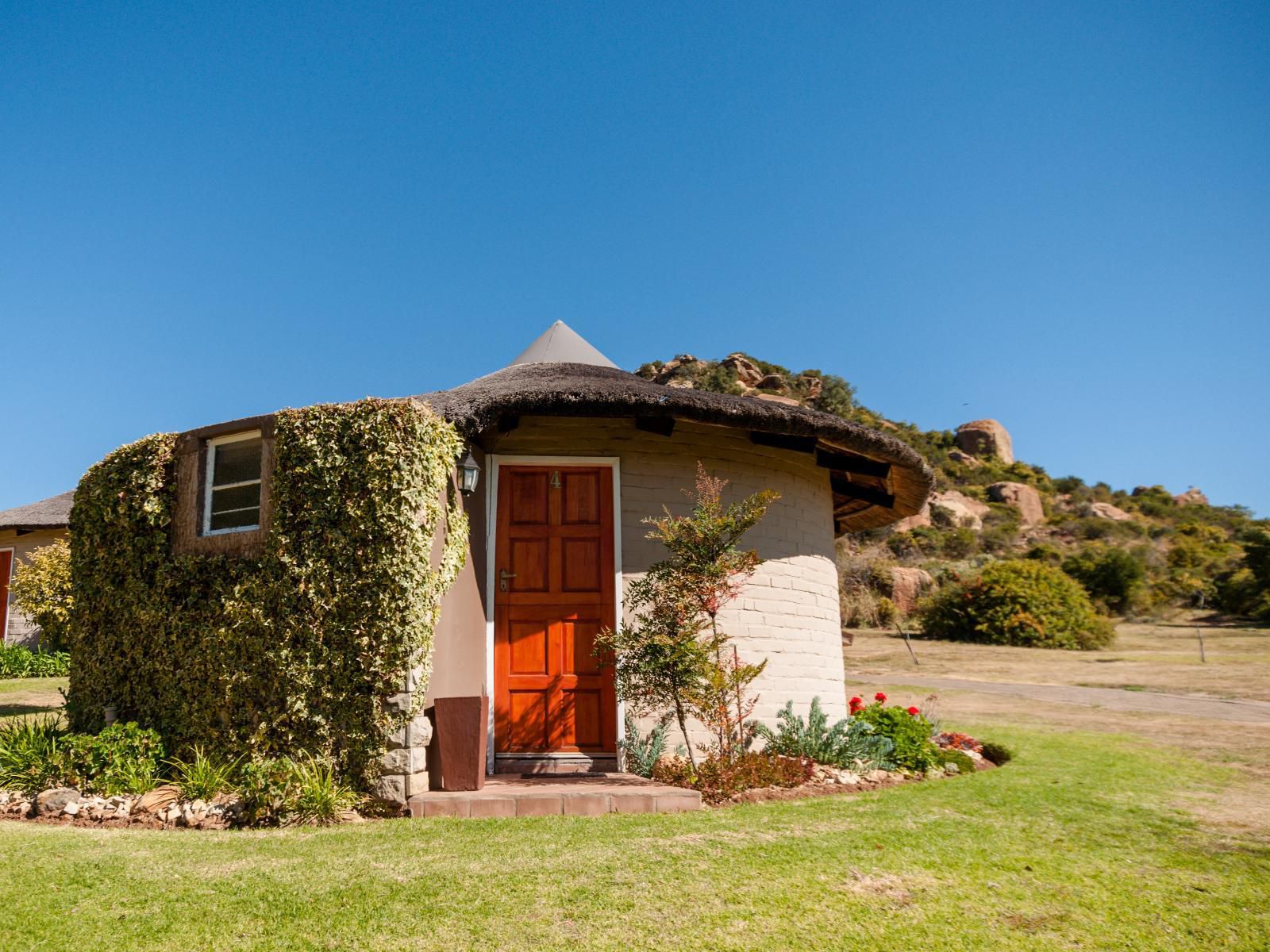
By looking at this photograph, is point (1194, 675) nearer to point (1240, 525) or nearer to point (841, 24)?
point (841, 24)

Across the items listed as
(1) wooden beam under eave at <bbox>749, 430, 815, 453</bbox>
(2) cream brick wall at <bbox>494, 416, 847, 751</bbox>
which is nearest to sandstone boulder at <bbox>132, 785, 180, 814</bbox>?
(2) cream brick wall at <bbox>494, 416, 847, 751</bbox>

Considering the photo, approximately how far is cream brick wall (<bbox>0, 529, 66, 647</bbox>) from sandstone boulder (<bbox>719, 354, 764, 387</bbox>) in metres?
30.5

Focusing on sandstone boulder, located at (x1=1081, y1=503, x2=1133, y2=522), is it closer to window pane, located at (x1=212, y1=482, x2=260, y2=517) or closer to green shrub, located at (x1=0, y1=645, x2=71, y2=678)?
green shrub, located at (x1=0, y1=645, x2=71, y2=678)

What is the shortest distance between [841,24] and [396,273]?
7800 millimetres

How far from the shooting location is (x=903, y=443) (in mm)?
8016

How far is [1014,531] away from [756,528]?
3596cm

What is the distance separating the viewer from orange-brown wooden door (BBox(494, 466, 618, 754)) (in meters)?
6.57

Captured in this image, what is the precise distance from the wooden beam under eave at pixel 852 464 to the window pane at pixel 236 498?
537 cm

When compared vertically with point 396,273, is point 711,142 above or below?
above

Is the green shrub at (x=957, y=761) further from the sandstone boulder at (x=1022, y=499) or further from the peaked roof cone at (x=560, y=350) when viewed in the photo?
the sandstone boulder at (x=1022, y=499)

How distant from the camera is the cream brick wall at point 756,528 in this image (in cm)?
691

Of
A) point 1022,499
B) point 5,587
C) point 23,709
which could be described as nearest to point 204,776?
point 23,709

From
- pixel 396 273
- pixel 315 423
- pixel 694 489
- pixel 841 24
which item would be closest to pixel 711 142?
pixel 841 24

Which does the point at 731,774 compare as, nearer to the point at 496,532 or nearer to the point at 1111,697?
the point at 496,532
